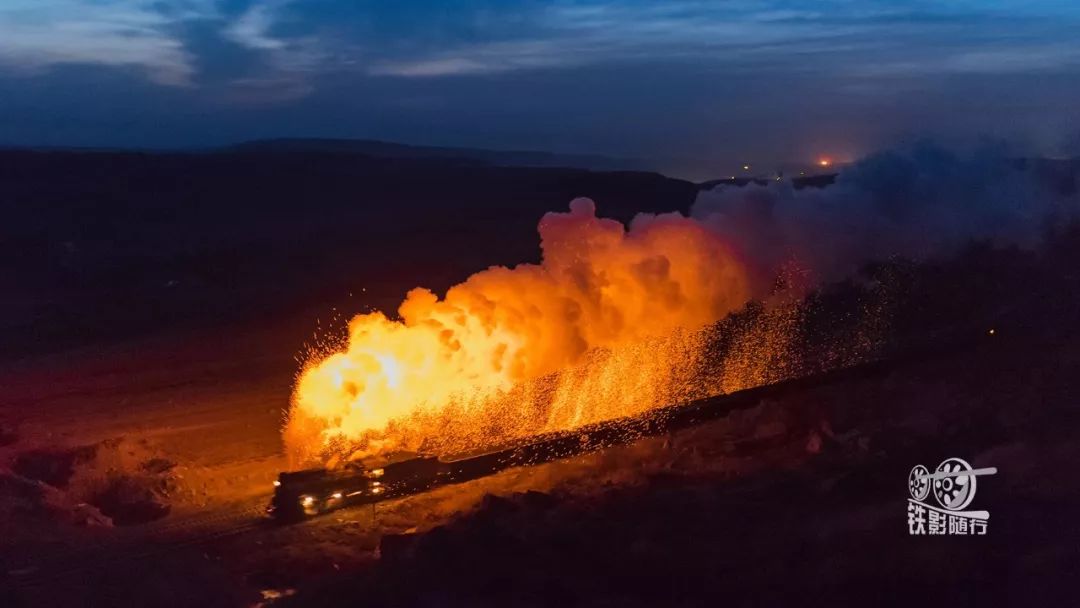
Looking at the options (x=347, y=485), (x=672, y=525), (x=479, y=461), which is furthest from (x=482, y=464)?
(x=672, y=525)

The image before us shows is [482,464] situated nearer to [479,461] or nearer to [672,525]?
[479,461]

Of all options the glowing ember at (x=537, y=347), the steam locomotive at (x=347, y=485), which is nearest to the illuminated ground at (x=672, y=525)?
the steam locomotive at (x=347, y=485)

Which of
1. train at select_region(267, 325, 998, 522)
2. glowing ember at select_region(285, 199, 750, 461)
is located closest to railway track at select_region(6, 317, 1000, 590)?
train at select_region(267, 325, 998, 522)

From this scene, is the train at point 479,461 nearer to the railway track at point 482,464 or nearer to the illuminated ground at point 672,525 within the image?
the railway track at point 482,464

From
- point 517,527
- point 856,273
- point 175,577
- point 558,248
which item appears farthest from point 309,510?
point 856,273

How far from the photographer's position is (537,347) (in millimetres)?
17656

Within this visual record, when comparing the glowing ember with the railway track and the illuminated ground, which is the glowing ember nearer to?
the railway track

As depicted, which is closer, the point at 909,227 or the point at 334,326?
the point at 909,227

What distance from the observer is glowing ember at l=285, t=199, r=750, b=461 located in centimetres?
1593

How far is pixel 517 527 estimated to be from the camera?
12805 millimetres

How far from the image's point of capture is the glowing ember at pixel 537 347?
15.9 m

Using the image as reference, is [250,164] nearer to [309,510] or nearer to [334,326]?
[334,326]

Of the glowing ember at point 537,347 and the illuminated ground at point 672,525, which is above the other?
the glowing ember at point 537,347

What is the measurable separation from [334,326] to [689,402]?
44.2 ft
